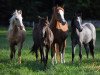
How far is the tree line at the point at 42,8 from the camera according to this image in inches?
2040

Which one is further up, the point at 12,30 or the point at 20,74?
the point at 12,30

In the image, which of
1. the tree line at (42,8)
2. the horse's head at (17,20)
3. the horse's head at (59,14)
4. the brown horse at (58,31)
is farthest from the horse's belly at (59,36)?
the tree line at (42,8)

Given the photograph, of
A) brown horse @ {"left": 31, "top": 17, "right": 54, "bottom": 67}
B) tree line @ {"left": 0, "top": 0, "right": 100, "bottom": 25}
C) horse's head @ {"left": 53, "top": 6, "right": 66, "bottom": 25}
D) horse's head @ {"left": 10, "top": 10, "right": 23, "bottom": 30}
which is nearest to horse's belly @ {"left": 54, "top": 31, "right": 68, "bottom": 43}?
horse's head @ {"left": 53, "top": 6, "right": 66, "bottom": 25}

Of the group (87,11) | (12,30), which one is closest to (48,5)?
(87,11)

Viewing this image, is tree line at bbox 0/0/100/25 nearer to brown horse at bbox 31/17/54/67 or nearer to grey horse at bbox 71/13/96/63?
grey horse at bbox 71/13/96/63

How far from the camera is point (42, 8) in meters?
54.5

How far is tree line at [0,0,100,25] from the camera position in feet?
170

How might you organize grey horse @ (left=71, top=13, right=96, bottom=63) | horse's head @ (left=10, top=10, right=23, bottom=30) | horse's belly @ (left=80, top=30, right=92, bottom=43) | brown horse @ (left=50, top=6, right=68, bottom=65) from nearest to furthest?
1. horse's head @ (left=10, top=10, right=23, bottom=30)
2. grey horse @ (left=71, top=13, right=96, bottom=63)
3. brown horse @ (left=50, top=6, right=68, bottom=65)
4. horse's belly @ (left=80, top=30, right=92, bottom=43)

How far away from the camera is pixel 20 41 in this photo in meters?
16.2

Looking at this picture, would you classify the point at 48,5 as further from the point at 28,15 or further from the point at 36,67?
the point at 36,67

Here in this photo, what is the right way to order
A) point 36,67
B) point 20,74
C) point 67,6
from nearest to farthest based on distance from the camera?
point 20,74 → point 36,67 → point 67,6

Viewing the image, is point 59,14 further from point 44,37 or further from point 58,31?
point 44,37

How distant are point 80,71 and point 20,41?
431 centimetres

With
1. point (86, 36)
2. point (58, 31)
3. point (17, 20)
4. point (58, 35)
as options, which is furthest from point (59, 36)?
point (17, 20)
